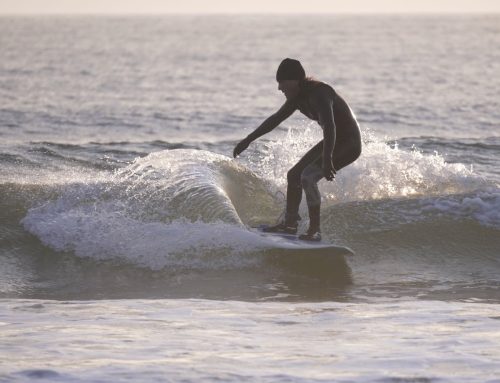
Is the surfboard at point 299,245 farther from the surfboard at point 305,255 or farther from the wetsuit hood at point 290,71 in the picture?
the wetsuit hood at point 290,71

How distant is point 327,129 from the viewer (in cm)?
887

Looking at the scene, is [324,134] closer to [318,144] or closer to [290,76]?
[318,144]

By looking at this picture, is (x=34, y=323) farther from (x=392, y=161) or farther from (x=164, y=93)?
(x=164, y=93)

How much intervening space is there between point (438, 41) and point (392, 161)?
196ft

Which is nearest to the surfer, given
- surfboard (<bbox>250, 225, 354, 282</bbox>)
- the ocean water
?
surfboard (<bbox>250, 225, 354, 282</bbox>)

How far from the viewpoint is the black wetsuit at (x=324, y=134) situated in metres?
8.91

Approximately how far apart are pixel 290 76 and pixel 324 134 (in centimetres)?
59

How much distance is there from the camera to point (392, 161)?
1206 centimetres

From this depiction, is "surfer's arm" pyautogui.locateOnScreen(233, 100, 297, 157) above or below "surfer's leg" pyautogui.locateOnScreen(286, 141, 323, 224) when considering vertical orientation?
above

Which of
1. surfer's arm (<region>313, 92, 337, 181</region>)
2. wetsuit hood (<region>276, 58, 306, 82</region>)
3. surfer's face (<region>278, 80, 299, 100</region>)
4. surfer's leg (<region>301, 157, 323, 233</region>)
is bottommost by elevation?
surfer's leg (<region>301, 157, 323, 233</region>)

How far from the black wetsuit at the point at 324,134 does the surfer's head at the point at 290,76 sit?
0.06 meters

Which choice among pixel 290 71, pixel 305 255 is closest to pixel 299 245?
pixel 305 255

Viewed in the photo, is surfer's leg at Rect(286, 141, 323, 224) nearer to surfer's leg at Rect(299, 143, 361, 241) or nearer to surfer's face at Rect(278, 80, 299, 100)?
surfer's leg at Rect(299, 143, 361, 241)

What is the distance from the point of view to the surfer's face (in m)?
8.95
